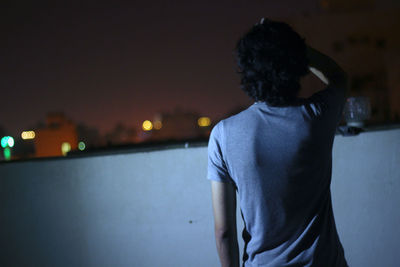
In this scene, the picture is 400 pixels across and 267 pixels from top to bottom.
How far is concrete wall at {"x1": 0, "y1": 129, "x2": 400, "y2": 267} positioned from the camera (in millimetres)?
1762

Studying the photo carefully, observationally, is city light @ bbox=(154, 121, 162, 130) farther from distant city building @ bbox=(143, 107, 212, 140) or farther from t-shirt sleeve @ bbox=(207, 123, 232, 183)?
t-shirt sleeve @ bbox=(207, 123, 232, 183)

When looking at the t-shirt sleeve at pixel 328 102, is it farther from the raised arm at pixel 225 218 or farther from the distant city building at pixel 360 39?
the distant city building at pixel 360 39

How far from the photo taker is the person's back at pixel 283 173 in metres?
0.80

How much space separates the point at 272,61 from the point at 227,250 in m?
0.57

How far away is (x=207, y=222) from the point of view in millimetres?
1779

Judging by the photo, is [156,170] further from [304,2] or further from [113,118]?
[113,118]

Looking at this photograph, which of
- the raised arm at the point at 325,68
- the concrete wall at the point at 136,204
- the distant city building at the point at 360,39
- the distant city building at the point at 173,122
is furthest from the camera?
the distant city building at the point at 173,122

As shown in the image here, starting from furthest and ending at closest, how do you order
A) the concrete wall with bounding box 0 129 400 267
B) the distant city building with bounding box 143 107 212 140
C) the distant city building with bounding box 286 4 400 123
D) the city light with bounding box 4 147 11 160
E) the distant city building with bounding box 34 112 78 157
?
the distant city building with bounding box 143 107 212 140
the distant city building with bounding box 34 112 78 157
the distant city building with bounding box 286 4 400 123
the city light with bounding box 4 147 11 160
the concrete wall with bounding box 0 129 400 267

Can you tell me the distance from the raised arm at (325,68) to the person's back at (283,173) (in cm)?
6

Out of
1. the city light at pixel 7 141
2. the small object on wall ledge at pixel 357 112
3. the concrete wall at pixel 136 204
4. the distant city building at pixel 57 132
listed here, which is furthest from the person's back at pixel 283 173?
the distant city building at pixel 57 132

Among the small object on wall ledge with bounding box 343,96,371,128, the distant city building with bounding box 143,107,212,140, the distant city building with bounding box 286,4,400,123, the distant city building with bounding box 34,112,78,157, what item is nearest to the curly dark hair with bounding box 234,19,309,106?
the small object on wall ledge with bounding box 343,96,371,128

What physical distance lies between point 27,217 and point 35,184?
22cm

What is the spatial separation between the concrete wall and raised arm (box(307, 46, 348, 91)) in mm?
893

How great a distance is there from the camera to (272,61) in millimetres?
799
